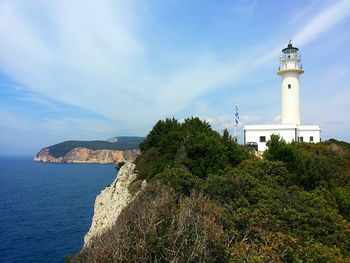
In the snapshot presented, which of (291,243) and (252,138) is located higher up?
(252,138)

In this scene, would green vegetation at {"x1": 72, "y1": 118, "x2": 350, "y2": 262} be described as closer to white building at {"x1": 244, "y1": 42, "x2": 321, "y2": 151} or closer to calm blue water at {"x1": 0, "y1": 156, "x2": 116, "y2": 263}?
white building at {"x1": 244, "y1": 42, "x2": 321, "y2": 151}

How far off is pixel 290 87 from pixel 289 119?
3.36 m

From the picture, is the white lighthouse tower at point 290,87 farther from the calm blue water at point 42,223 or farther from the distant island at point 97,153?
the distant island at point 97,153

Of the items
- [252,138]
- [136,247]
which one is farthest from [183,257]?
[252,138]

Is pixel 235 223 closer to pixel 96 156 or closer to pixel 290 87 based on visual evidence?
pixel 290 87

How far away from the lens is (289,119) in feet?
116

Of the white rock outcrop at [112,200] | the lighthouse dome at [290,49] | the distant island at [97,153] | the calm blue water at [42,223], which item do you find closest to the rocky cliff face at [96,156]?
the distant island at [97,153]

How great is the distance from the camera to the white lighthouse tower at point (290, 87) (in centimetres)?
3538

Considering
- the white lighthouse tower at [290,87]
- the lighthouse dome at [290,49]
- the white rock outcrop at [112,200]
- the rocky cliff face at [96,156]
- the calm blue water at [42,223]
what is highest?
the lighthouse dome at [290,49]

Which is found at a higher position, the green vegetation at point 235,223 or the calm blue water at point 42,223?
the green vegetation at point 235,223

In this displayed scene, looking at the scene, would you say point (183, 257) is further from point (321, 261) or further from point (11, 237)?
point (11, 237)

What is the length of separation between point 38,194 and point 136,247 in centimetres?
6011

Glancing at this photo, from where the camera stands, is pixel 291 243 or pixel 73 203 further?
pixel 73 203

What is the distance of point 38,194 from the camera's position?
62.9m
